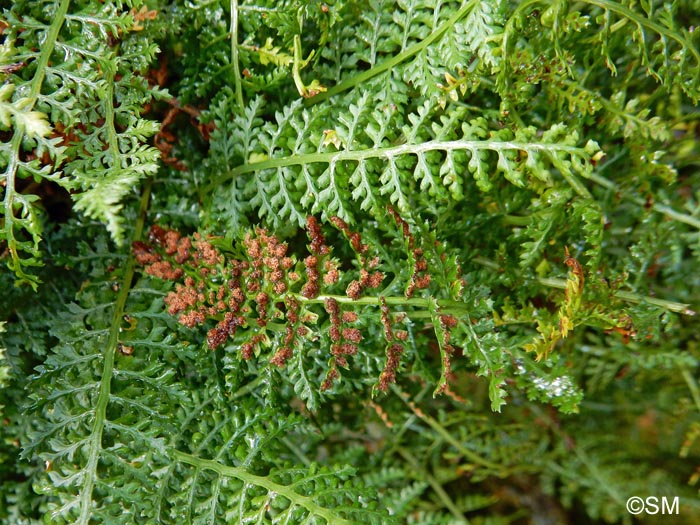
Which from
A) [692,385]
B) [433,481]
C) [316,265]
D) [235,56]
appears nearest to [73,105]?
[235,56]

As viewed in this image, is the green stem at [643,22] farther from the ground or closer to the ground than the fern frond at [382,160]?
farther from the ground

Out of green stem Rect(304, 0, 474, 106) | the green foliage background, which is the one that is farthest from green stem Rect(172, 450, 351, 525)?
green stem Rect(304, 0, 474, 106)

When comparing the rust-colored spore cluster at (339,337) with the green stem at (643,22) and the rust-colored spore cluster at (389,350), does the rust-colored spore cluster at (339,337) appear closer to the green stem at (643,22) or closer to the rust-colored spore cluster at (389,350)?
the rust-colored spore cluster at (389,350)

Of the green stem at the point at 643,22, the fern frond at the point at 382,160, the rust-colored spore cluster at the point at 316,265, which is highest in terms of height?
the green stem at the point at 643,22

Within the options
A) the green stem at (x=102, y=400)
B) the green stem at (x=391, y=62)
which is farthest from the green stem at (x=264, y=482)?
the green stem at (x=391, y=62)

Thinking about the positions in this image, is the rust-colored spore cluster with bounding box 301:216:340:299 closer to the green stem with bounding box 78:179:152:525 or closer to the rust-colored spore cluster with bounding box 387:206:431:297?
the rust-colored spore cluster with bounding box 387:206:431:297

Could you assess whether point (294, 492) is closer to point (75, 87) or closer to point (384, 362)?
point (384, 362)

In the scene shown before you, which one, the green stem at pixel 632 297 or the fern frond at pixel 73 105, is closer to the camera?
the fern frond at pixel 73 105

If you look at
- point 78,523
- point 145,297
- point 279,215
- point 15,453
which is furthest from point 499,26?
point 15,453
